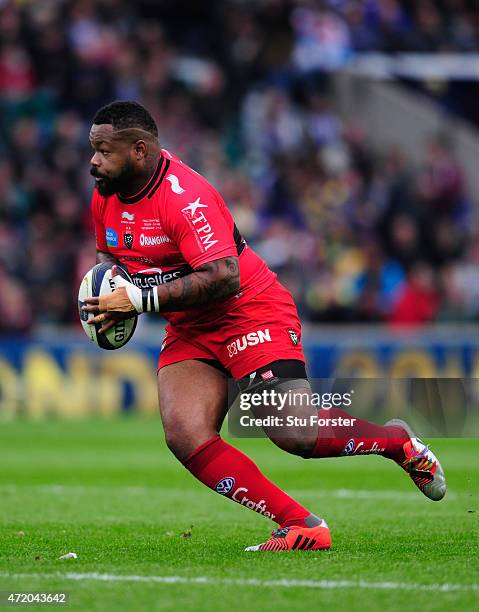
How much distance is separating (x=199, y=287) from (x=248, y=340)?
0.46m

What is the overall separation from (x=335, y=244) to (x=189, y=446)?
484 inches

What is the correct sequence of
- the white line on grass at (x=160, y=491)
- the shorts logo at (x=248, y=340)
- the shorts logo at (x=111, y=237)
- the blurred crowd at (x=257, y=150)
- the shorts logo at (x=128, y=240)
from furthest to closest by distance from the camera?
the blurred crowd at (x=257, y=150) → the white line on grass at (x=160, y=491) → the shorts logo at (x=111, y=237) → the shorts logo at (x=128, y=240) → the shorts logo at (x=248, y=340)

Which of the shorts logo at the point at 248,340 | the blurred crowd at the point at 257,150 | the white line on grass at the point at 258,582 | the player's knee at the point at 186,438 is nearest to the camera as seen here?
the white line on grass at the point at 258,582

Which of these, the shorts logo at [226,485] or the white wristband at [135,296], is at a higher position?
the white wristband at [135,296]

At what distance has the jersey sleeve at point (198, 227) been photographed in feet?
21.2

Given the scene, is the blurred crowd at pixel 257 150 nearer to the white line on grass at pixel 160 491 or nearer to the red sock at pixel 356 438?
the white line on grass at pixel 160 491

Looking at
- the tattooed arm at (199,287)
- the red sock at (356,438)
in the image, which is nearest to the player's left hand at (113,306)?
the tattooed arm at (199,287)

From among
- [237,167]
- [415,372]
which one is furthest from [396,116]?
[415,372]

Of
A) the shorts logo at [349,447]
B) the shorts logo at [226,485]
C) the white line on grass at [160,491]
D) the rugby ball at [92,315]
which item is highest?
the rugby ball at [92,315]

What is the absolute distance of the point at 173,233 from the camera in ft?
21.6

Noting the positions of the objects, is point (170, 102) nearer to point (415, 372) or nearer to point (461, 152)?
point (461, 152)

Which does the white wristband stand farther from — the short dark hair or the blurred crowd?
the blurred crowd

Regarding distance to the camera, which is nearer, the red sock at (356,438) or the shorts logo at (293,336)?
the red sock at (356,438)

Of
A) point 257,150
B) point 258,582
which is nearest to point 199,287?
point 258,582
